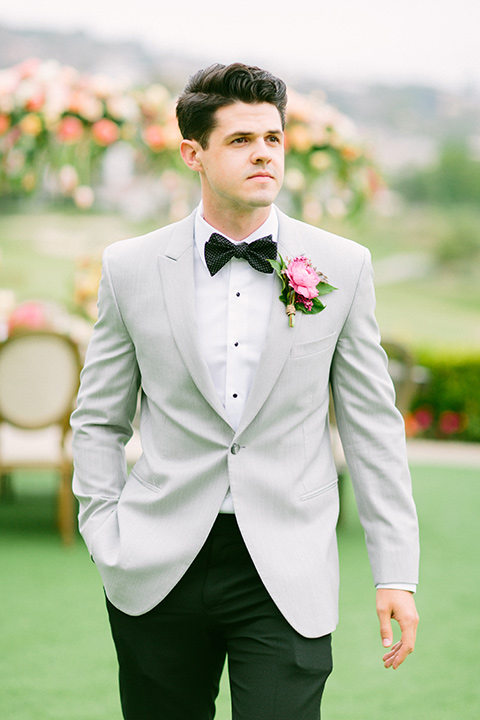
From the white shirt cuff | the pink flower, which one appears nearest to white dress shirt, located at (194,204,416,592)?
the white shirt cuff

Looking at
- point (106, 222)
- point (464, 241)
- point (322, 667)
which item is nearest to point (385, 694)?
point (322, 667)

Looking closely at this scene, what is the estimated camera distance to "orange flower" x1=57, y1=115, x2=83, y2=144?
5844 millimetres

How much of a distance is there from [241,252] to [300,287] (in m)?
0.14

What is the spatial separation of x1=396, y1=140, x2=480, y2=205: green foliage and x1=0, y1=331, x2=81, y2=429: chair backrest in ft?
35.2

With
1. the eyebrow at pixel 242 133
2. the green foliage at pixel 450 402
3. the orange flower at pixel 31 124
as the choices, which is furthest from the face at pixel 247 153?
the green foliage at pixel 450 402

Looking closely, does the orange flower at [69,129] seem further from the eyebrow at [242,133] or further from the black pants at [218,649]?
the black pants at [218,649]

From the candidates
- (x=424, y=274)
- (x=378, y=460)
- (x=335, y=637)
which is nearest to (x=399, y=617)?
(x=378, y=460)

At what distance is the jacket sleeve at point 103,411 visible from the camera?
1.83 meters

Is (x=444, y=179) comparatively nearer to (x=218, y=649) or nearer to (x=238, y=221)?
(x=238, y=221)

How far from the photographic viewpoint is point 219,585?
171cm

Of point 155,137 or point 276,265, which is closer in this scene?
point 276,265

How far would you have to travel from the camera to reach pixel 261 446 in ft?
5.65

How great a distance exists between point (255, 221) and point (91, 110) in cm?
430

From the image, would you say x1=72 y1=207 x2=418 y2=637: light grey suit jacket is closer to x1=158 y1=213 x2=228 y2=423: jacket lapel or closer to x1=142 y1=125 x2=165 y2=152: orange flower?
x1=158 y1=213 x2=228 y2=423: jacket lapel
